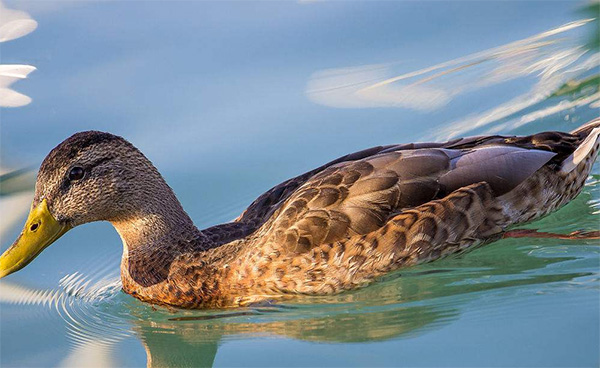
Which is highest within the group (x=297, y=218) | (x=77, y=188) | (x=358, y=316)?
(x=77, y=188)

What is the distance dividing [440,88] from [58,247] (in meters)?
3.73

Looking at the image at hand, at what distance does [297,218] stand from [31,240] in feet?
5.83

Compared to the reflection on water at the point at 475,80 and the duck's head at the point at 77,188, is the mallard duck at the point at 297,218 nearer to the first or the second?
the duck's head at the point at 77,188

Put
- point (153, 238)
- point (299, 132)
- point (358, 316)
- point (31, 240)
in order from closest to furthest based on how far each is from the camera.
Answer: point (358, 316) → point (31, 240) → point (153, 238) → point (299, 132)

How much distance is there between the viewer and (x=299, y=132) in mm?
9070

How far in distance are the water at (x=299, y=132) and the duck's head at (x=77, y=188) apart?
667mm

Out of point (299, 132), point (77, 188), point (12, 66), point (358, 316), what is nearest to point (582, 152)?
point (358, 316)

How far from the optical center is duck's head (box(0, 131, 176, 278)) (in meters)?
6.97

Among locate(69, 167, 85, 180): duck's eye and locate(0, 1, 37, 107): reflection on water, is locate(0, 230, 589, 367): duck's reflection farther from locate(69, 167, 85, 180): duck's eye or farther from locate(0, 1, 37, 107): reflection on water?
locate(0, 1, 37, 107): reflection on water

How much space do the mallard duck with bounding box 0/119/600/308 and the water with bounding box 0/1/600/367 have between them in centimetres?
17

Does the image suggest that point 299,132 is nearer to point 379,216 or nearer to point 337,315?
point 379,216

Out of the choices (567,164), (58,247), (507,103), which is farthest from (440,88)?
(58,247)

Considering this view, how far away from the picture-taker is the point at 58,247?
818cm

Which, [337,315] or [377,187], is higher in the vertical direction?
[377,187]
